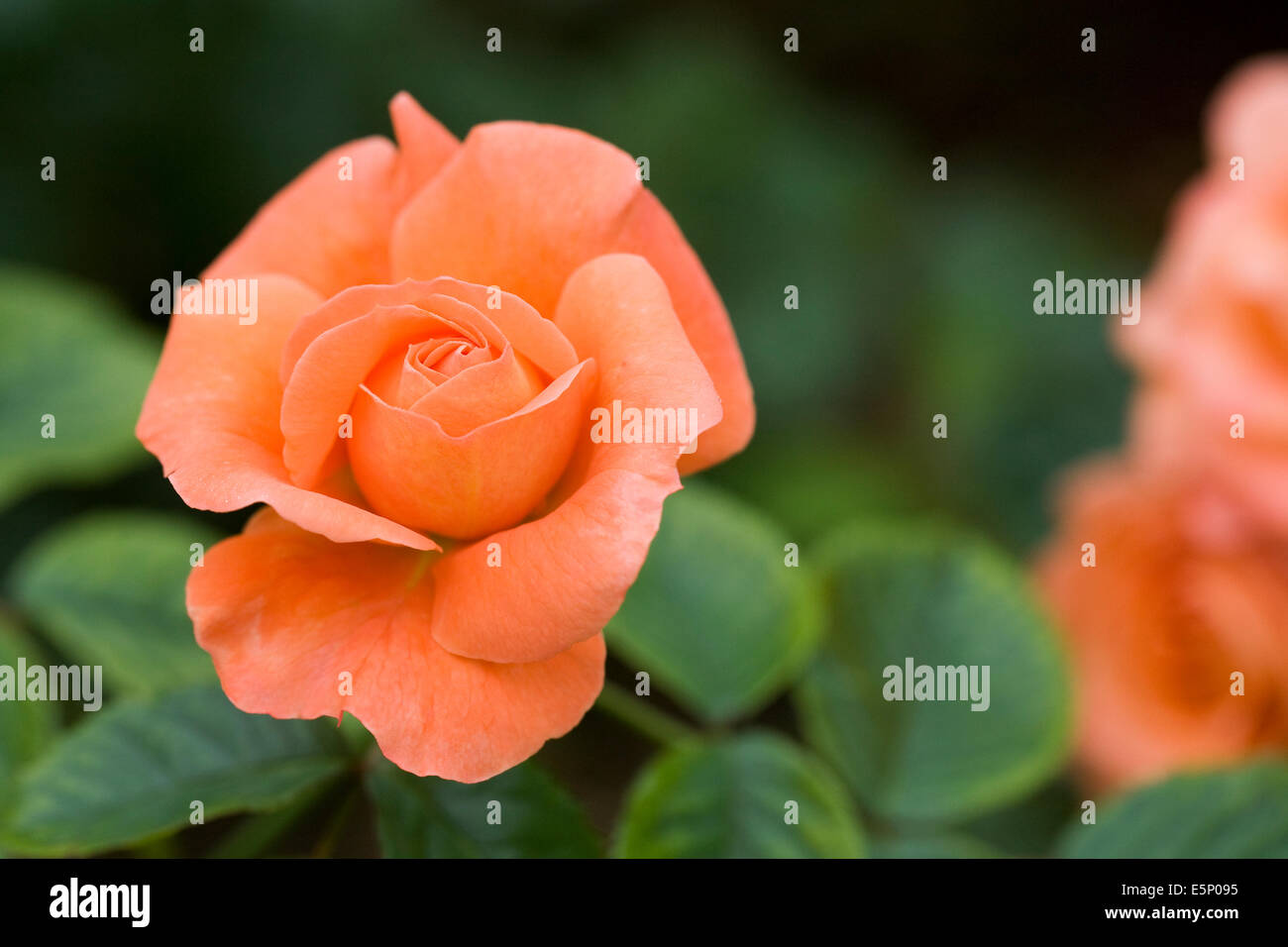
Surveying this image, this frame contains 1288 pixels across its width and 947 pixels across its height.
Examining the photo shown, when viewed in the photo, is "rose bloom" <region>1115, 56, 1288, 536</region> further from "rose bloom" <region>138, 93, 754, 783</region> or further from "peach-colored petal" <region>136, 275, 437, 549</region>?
"peach-colored petal" <region>136, 275, 437, 549</region>

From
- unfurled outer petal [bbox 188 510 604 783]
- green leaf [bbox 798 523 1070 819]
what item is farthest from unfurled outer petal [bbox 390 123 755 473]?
green leaf [bbox 798 523 1070 819]

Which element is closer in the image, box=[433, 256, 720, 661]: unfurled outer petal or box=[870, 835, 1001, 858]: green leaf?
box=[433, 256, 720, 661]: unfurled outer petal

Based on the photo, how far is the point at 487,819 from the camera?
61 cm

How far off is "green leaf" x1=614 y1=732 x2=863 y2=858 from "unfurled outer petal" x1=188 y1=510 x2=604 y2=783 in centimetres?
24

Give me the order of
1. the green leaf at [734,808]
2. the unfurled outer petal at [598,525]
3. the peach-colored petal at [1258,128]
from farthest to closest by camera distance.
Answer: the peach-colored petal at [1258,128]
the green leaf at [734,808]
the unfurled outer petal at [598,525]

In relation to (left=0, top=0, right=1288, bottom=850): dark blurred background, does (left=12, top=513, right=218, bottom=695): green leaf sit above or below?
below

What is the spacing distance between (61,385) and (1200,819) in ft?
3.23

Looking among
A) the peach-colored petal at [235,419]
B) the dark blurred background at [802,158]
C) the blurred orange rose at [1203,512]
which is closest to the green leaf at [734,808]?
the peach-colored petal at [235,419]

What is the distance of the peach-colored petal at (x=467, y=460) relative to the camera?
47 centimetres

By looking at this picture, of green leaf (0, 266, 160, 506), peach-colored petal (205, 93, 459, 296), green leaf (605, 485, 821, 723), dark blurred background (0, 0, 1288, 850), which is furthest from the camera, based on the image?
dark blurred background (0, 0, 1288, 850)

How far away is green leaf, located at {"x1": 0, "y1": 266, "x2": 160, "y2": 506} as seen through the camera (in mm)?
971

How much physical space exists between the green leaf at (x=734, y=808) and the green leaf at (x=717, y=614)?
7 cm

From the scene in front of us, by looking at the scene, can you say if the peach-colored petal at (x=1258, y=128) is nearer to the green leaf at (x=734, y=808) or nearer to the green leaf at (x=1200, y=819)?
the green leaf at (x=1200, y=819)

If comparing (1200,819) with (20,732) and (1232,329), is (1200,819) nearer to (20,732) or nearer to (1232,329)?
(1232,329)
